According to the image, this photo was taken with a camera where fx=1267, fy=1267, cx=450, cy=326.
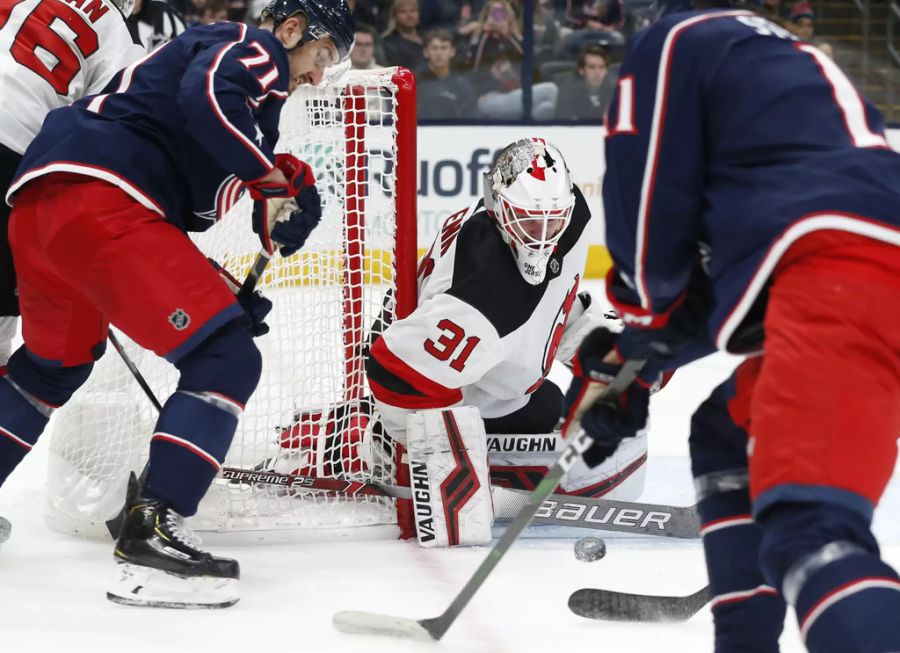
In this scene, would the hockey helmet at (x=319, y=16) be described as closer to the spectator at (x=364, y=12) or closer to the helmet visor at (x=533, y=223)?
the helmet visor at (x=533, y=223)

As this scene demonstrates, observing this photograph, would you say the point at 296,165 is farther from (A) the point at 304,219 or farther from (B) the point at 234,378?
(B) the point at 234,378

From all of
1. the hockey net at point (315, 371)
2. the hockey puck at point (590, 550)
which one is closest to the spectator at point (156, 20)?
the hockey net at point (315, 371)

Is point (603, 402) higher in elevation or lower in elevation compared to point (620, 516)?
higher

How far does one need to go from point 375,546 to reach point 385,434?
29 centimetres

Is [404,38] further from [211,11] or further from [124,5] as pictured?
[124,5]

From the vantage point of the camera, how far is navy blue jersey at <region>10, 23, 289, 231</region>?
86.0 inches

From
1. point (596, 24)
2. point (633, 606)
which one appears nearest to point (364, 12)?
point (596, 24)

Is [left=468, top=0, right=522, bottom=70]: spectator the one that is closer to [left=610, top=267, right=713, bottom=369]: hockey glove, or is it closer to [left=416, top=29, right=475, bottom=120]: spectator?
[left=416, top=29, right=475, bottom=120]: spectator

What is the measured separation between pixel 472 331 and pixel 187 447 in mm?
668

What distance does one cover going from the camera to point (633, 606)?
2.17 meters

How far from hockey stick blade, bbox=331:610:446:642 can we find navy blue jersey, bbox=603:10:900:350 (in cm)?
79

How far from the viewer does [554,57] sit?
6480mm

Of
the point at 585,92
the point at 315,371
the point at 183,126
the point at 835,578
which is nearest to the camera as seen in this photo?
the point at 835,578

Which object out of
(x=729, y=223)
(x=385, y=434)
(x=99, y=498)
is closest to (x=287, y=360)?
(x=385, y=434)
